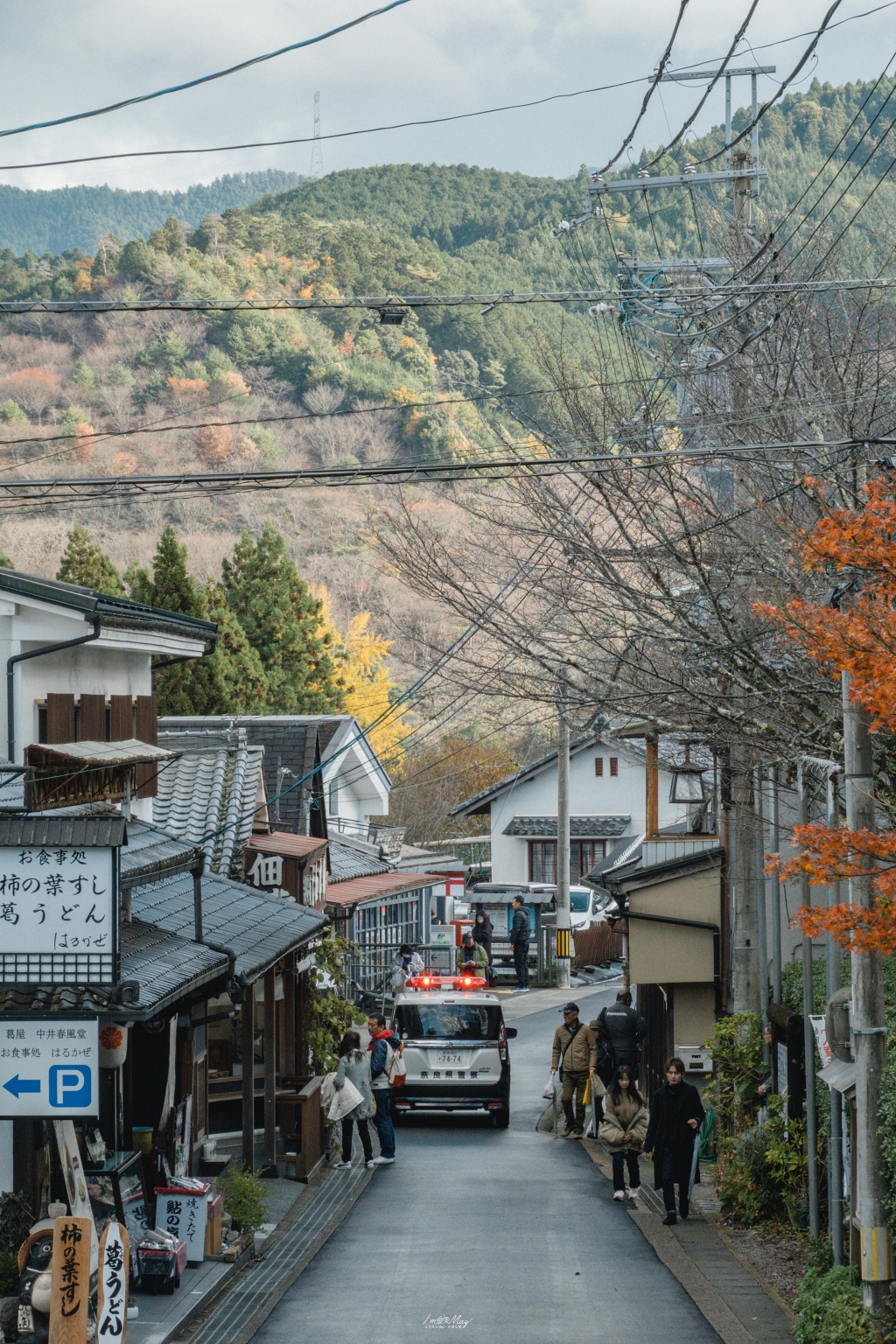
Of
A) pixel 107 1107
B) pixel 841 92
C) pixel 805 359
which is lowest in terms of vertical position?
pixel 107 1107

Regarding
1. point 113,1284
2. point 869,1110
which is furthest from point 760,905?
point 113,1284

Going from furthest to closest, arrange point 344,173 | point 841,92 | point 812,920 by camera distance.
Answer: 1. point 344,173
2. point 841,92
3. point 812,920

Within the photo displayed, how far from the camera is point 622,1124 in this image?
1541cm

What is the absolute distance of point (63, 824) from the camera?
8961 mm

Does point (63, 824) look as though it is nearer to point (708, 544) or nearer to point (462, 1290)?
point (462, 1290)

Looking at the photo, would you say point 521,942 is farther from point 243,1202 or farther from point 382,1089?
point 243,1202

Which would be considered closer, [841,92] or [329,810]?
[329,810]

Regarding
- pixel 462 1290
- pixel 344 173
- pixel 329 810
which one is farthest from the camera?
pixel 344 173

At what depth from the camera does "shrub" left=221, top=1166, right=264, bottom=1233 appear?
1307 centimetres

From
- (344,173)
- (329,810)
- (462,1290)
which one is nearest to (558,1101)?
(462,1290)

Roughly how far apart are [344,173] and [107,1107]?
117 m

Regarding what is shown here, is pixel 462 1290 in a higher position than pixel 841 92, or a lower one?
lower

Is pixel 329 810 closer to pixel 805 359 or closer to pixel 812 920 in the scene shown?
pixel 805 359

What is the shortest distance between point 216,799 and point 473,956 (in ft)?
63.6
